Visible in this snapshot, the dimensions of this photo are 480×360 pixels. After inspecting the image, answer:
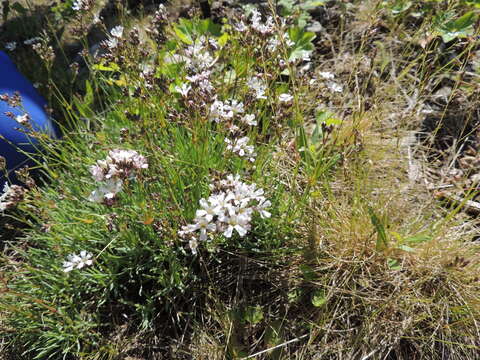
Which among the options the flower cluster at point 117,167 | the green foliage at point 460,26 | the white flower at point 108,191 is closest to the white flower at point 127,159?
the flower cluster at point 117,167

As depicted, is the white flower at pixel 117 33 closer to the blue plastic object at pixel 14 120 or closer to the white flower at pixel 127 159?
the white flower at pixel 127 159

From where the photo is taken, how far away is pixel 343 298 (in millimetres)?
1896

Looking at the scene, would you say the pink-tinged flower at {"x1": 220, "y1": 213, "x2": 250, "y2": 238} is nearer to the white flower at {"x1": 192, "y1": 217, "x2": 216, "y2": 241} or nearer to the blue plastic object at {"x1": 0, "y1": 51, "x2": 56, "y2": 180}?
the white flower at {"x1": 192, "y1": 217, "x2": 216, "y2": 241}

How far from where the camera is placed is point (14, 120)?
2.54 m

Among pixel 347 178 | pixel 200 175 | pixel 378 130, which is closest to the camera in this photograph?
pixel 200 175

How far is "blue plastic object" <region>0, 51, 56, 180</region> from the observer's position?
2.54 metres

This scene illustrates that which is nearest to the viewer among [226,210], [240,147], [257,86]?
[226,210]

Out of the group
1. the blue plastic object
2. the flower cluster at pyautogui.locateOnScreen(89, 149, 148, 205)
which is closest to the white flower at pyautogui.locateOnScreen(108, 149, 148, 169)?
the flower cluster at pyautogui.locateOnScreen(89, 149, 148, 205)

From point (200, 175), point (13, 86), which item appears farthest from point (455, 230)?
point (13, 86)

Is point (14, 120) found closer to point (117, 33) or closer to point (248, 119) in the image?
point (117, 33)

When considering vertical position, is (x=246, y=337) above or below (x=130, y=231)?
below

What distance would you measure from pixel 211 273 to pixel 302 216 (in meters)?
0.58

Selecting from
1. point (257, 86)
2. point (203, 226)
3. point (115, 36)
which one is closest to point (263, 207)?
point (203, 226)

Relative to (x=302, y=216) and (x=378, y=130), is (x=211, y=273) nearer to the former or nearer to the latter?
(x=302, y=216)
